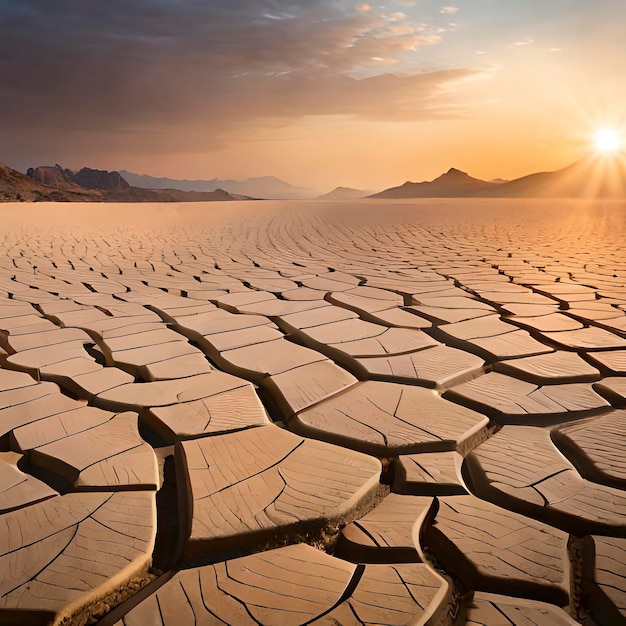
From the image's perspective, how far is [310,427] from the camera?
144 centimetres

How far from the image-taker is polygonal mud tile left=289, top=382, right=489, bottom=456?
133 centimetres

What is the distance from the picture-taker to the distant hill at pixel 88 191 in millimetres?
36938

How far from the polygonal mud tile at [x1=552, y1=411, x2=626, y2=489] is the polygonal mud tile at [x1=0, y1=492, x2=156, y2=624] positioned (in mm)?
970

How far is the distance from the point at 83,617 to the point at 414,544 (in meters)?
0.56

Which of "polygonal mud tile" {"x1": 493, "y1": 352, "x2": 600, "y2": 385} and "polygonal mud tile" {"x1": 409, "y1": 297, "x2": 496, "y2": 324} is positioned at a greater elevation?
"polygonal mud tile" {"x1": 409, "y1": 297, "x2": 496, "y2": 324}

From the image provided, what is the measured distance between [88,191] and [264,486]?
5734 cm

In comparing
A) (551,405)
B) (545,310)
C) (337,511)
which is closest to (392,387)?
(551,405)

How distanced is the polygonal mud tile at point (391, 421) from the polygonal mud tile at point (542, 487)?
0.31ft

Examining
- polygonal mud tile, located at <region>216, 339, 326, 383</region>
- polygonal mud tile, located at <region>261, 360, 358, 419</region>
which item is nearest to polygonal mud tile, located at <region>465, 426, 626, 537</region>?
polygonal mud tile, located at <region>261, 360, 358, 419</region>

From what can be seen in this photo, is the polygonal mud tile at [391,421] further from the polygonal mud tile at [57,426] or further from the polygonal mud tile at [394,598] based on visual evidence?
the polygonal mud tile at [57,426]

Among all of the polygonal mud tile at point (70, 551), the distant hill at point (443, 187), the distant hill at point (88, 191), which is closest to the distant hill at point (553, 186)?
the distant hill at point (443, 187)

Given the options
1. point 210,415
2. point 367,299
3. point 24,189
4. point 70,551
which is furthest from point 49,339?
point 24,189

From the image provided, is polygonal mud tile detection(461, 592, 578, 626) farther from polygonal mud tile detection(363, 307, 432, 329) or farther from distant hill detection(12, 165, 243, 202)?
distant hill detection(12, 165, 243, 202)

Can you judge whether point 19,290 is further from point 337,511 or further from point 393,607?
point 393,607
